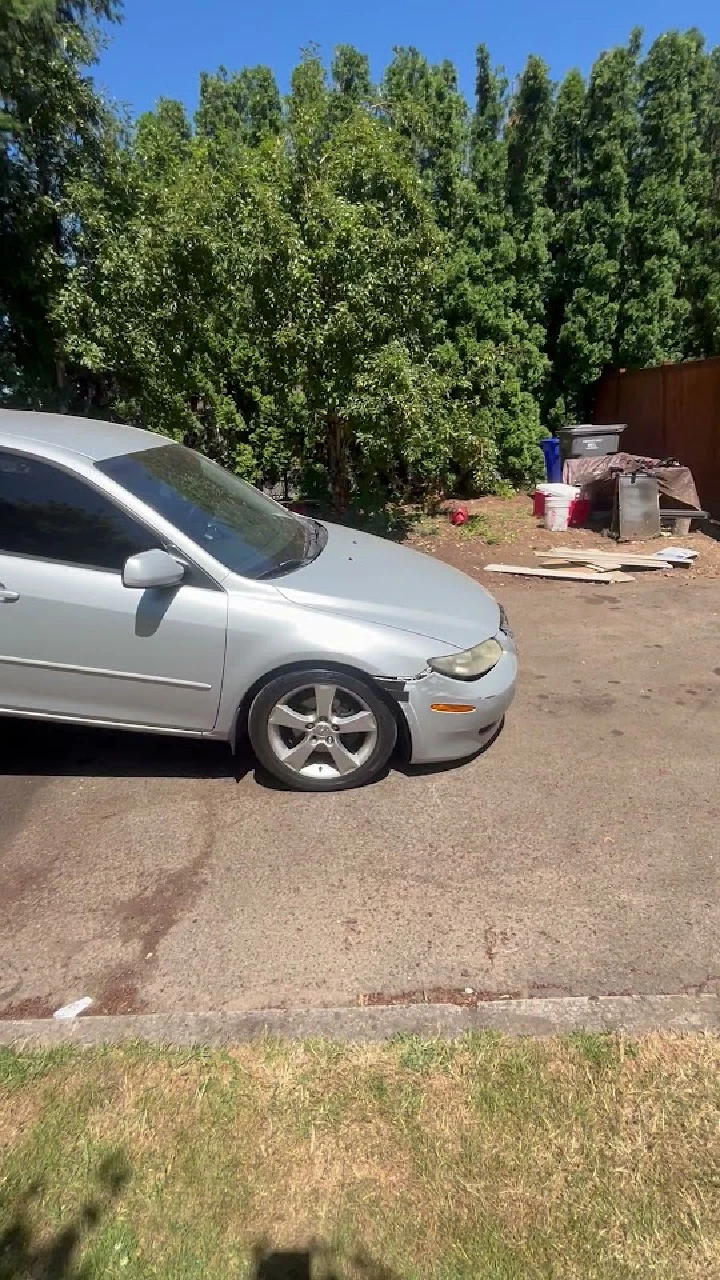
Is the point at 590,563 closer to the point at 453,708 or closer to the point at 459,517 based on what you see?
the point at 459,517

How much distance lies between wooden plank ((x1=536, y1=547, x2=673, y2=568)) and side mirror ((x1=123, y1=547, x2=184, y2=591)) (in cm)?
579

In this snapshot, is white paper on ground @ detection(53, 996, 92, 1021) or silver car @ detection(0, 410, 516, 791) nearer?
white paper on ground @ detection(53, 996, 92, 1021)

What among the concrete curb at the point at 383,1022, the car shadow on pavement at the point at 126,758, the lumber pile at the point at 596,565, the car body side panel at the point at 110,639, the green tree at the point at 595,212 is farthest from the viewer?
the green tree at the point at 595,212

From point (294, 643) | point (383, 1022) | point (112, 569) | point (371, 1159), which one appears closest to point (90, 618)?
point (112, 569)

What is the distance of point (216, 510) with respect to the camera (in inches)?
165

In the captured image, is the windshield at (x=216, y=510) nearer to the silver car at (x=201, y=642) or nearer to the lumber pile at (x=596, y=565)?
the silver car at (x=201, y=642)

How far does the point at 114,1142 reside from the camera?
2.04 meters

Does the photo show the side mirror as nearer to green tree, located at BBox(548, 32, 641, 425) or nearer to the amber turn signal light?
the amber turn signal light

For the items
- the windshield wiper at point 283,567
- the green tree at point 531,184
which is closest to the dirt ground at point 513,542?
the green tree at point 531,184

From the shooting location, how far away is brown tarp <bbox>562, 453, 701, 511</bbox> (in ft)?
32.1

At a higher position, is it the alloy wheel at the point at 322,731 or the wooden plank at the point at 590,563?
the alloy wheel at the point at 322,731

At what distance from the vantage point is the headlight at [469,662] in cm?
370

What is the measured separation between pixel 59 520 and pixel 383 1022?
2593 mm

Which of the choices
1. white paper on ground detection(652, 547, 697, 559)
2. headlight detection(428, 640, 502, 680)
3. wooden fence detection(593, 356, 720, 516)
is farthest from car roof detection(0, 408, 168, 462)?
wooden fence detection(593, 356, 720, 516)
